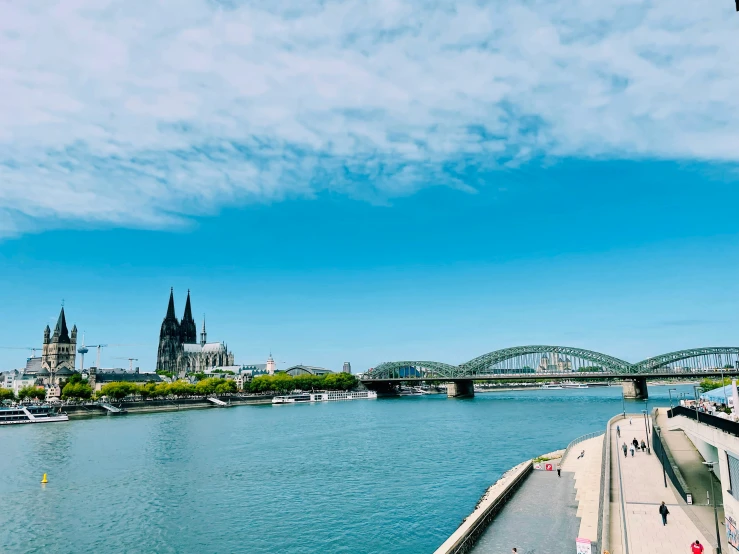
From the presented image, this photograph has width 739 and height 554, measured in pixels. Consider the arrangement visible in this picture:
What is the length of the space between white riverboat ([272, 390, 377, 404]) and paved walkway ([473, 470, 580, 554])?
383 feet

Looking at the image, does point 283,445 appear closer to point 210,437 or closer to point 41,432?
point 210,437

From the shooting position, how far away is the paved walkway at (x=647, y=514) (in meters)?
18.0

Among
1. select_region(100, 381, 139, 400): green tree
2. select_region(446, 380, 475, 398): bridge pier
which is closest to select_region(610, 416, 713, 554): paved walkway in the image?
select_region(100, 381, 139, 400): green tree

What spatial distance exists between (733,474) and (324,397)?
143 m

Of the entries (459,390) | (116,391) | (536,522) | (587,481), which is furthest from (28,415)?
(459,390)

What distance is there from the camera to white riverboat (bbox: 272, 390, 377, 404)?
144m

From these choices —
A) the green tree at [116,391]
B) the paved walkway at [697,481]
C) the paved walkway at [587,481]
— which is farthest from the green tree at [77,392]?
the paved walkway at [697,481]

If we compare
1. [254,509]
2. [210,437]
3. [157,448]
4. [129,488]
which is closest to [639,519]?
[254,509]

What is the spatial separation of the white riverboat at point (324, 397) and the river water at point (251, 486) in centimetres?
7512

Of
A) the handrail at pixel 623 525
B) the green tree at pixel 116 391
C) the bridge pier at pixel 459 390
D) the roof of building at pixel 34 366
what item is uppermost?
the roof of building at pixel 34 366

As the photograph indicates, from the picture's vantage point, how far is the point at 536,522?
77.7 ft

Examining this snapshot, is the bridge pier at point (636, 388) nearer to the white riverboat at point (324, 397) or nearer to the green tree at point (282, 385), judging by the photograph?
the white riverboat at point (324, 397)

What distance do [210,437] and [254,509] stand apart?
34353 mm

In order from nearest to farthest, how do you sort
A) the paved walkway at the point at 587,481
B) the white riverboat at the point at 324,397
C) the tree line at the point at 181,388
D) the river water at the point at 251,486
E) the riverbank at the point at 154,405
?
1. the paved walkway at the point at 587,481
2. the river water at the point at 251,486
3. the riverbank at the point at 154,405
4. the tree line at the point at 181,388
5. the white riverboat at the point at 324,397
